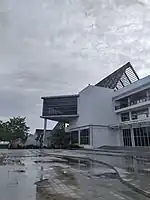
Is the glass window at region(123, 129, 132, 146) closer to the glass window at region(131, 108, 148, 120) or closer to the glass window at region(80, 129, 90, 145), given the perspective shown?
the glass window at region(131, 108, 148, 120)

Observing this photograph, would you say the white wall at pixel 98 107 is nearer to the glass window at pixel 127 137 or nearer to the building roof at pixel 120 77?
the glass window at pixel 127 137

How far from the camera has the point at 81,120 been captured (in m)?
54.4

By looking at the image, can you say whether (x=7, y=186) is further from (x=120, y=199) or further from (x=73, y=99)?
(x=73, y=99)

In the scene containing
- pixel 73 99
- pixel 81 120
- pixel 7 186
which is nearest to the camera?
pixel 7 186

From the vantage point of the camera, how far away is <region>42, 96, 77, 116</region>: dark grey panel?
59.1 metres

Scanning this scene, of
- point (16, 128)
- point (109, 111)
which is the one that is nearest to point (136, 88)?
point (109, 111)

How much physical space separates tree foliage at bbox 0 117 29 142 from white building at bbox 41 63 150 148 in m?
6.76

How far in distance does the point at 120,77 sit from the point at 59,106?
59.2 ft

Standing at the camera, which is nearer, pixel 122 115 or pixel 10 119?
pixel 122 115

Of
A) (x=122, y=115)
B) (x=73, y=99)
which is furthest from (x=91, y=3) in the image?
(x=73, y=99)

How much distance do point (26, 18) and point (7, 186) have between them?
10.3m

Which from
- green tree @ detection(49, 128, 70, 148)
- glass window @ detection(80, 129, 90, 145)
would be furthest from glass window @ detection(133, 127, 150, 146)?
green tree @ detection(49, 128, 70, 148)

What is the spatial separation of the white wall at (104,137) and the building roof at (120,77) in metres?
13.1

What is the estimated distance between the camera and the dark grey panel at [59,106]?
59.1 meters
